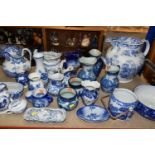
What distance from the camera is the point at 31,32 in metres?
1.75

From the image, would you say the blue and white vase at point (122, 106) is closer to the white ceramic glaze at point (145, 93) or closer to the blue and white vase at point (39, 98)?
the white ceramic glaze at point (145, 93)

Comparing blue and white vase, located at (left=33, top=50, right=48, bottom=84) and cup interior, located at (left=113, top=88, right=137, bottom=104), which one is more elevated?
blue and white vase, located at (left=33, top=50, right=48, bottom=84)

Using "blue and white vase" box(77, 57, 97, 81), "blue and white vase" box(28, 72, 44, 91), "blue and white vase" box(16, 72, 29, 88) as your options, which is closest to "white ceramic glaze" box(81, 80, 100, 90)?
"blue and white vase" box(77, 57, 97, 81)

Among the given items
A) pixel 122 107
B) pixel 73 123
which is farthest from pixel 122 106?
pixel 73 123

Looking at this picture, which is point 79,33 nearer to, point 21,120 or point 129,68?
point 129,68

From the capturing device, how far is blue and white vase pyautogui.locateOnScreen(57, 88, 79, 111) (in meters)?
0.84

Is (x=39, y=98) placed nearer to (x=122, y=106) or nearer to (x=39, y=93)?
(x=39, y=93)

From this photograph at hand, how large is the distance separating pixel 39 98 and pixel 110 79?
1.24ft

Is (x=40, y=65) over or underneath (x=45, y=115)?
over

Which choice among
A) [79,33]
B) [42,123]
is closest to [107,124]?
[42,123]

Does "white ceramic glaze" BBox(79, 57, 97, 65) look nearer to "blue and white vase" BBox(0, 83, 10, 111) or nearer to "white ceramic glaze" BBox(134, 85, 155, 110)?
"white ceramic glaze" BBox(134, 85, 155, 110)

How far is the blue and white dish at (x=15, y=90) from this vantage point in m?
0.88

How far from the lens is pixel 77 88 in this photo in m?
0.93

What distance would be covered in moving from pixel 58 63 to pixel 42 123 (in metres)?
0.38
